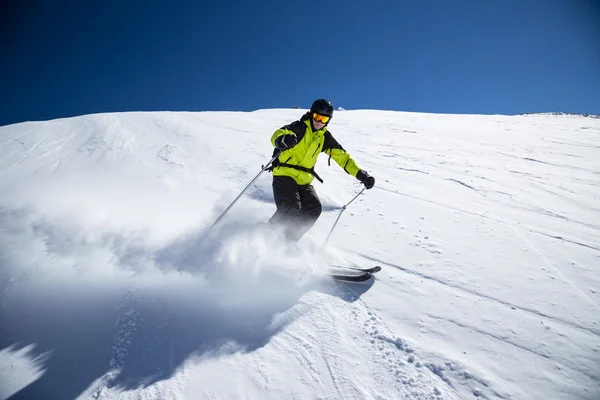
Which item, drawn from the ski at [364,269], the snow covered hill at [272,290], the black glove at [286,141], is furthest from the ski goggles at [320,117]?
the ski at [364,269]

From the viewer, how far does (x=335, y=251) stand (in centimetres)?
402

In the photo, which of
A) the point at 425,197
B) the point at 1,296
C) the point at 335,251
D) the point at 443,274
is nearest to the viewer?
the point at 1,296

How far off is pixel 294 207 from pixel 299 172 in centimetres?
58

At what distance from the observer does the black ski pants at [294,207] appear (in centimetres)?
393

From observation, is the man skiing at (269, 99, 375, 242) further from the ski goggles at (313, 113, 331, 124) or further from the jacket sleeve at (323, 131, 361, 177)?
the jacket sleeve at (323, 131, 361, 177)

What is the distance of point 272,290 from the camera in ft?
10.0

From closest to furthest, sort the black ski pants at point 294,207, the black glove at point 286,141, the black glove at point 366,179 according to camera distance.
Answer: the black glove at point 286,141 → the black ski pants at point 294,207 → the black glove at point 366,179

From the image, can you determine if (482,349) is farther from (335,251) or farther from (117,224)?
(117,224)

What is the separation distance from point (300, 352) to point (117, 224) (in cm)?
325

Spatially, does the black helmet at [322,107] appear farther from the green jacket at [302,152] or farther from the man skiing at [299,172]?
the green jacket at [302,152]

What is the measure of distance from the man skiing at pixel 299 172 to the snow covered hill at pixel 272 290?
1.30ft

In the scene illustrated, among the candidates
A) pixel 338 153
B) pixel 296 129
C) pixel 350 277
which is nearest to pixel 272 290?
pixel 350 277

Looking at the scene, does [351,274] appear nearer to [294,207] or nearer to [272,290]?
[272,290]

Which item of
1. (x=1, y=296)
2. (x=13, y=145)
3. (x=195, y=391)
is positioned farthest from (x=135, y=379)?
(x=13, y=145)
